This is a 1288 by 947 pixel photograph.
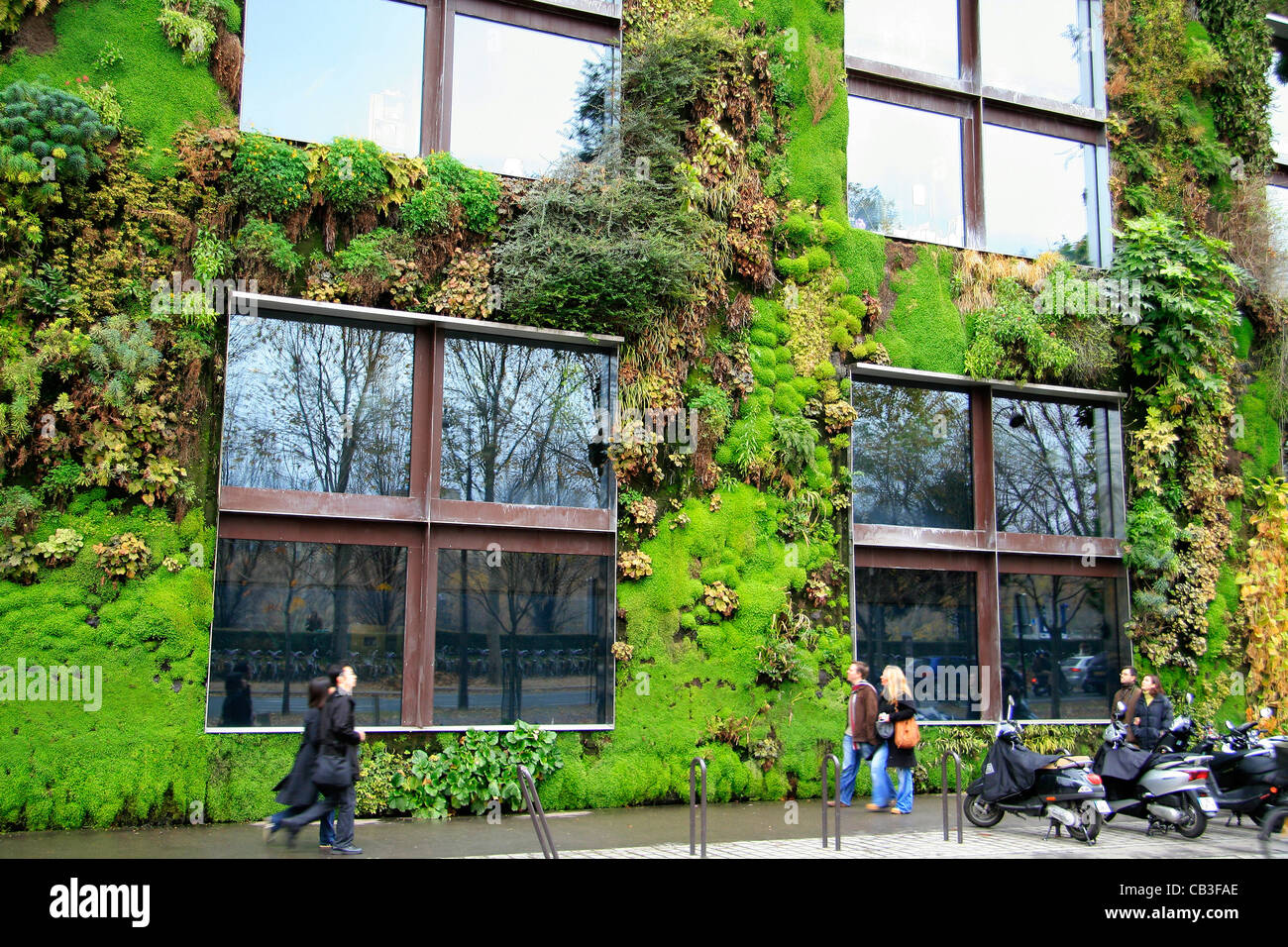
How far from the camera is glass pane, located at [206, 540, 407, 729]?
11.1 meters

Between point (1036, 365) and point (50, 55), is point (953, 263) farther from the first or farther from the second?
point (50, 55)

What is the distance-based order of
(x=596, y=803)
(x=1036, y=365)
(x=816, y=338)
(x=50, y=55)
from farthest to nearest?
(x=1036, y=365) < (x=816, y=338) < (x=596, y=803) < (x=50, y=55)

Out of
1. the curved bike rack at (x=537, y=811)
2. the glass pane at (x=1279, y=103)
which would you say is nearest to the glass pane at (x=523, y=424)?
the curved bike rack at (x=537, y=811)

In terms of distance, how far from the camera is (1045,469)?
15.6m

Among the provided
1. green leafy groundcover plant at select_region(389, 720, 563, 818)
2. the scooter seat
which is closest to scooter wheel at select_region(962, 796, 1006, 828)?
the scooter seat

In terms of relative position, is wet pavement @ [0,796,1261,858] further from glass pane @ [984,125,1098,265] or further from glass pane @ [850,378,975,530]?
glass pane @ [984,125,1098,265]

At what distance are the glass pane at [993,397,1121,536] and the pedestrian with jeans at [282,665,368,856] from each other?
980cm

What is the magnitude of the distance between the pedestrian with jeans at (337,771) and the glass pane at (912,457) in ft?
25.4

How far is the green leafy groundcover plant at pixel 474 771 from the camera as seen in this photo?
37.1 feet

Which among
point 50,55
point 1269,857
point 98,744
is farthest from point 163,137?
point 1269,857

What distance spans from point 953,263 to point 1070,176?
307cm

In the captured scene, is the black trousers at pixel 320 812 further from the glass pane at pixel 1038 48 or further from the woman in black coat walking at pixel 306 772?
the glass pane at pixel 1038 48

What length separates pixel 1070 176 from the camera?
657 inches

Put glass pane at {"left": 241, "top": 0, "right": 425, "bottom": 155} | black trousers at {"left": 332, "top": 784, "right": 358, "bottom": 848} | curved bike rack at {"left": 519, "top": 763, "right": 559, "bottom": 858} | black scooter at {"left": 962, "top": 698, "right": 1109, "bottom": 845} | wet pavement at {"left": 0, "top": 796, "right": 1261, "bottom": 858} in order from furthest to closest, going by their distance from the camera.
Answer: glass pane at {"left": 241, "top": 0, "right": 425, "bottom": 155} → black scooter at {"left": 962, "top": 698, "right": 1109, "bottom": 845} → wet pavement at {"left": 0, "top": 796, "right": 1261, "bottom": 858} → black trousers at {"left": 332, "top": 784, "right": 358, "bottom": 848} → curved bike rack at {"left": 519, "top": 763, "right": 559, "bottom": 858}
